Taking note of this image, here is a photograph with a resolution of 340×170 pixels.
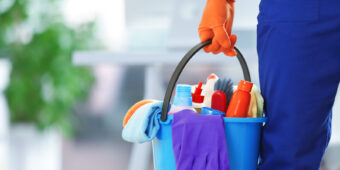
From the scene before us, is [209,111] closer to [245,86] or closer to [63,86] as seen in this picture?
[245,86]

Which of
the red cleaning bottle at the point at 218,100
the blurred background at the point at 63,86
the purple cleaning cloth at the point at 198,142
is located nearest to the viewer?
the purple cleaning cloth at the point at 198,142

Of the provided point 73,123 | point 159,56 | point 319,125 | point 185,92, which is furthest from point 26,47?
point 319,125

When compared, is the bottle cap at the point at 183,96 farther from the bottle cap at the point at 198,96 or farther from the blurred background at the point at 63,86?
the blurred background at the point at 63,86

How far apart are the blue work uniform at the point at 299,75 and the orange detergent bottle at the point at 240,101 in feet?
0.21

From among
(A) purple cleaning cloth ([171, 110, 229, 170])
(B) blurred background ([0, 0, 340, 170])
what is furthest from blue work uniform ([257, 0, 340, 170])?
(B) blurred background ([0, 0, 340, 170])

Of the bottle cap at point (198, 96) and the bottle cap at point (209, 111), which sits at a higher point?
the bottle cap at point (198, 96)

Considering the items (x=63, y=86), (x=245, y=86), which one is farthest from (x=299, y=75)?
(x=63, y=86)

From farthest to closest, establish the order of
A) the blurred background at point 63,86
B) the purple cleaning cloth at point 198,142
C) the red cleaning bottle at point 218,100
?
the blurred background at point 63,86
the red cleaning bottle at point 218,100
the purple cleaning cloth at point 198,142

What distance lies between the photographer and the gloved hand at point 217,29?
1034mm

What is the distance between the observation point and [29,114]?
2844 mm

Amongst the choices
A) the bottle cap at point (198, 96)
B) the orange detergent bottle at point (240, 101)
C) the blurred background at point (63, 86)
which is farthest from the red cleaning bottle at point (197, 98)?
the blurred background at point (63, 86)

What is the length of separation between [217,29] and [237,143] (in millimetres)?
294

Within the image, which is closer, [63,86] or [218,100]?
[218,100]

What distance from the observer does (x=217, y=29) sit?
104 cm
